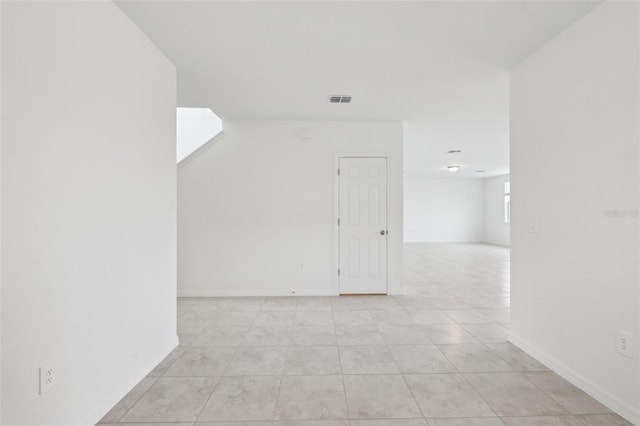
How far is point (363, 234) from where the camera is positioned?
4211mm

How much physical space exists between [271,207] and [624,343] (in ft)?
12.1

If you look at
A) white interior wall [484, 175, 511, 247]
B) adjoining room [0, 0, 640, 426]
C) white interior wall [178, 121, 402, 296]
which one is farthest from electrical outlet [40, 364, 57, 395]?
white interior wall [484, 175, 511, 247]

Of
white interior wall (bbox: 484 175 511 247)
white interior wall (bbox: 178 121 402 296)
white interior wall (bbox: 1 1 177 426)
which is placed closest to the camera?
white interior wall (bbox: 1 1 177 426)

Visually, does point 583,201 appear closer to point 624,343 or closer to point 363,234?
point 624,343

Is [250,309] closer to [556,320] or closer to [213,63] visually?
[213,63]

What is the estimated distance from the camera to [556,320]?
2160 mm

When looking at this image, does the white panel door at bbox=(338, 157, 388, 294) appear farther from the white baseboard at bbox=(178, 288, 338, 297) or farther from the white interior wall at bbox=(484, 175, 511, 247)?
the white interior wall at bbox=(484, 175, 511, 247)

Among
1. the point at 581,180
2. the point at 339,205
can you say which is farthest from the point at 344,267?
the point at 581,180

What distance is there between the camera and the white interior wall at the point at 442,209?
11539mm

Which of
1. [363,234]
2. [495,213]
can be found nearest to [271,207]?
[363,234]

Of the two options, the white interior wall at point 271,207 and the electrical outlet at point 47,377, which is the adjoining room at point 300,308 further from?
the white interior wall at point 271,207

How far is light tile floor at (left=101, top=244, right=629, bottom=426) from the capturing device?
171cm

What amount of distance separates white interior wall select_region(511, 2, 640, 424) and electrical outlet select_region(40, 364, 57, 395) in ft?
10.5

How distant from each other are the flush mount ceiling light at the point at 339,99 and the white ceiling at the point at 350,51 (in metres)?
0.08
